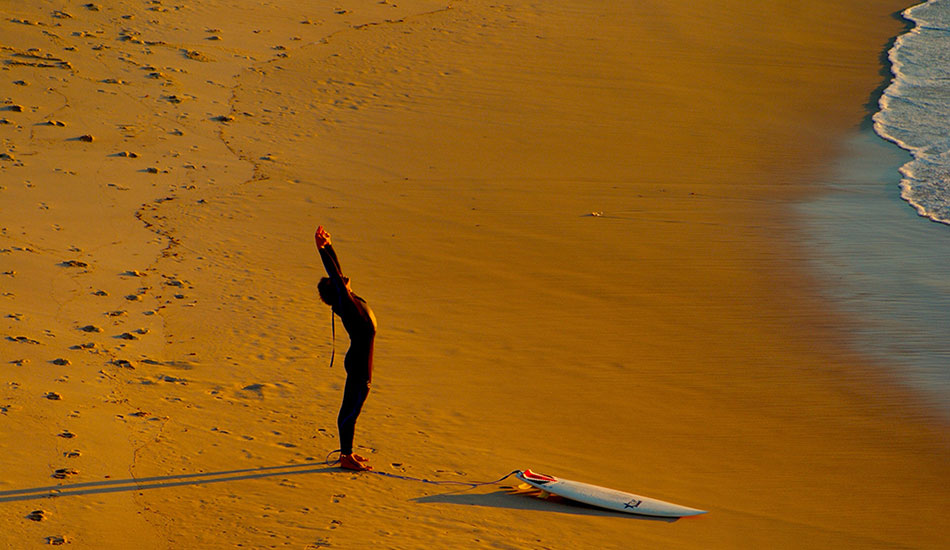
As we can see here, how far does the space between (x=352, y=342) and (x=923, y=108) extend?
14.6m

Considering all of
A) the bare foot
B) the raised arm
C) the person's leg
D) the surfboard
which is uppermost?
the raised arm

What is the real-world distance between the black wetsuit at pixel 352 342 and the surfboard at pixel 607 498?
111 centimetres

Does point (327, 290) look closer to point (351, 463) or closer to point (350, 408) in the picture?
point (350, 408)

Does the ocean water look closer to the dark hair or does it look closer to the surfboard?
the surfboard

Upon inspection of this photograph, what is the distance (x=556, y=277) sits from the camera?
405 inches

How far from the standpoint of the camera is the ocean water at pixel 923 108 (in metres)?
13.3

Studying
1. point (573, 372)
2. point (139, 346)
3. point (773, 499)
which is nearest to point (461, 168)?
point (573, 372)

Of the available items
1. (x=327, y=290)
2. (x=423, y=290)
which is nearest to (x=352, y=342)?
(x=327, y=290)

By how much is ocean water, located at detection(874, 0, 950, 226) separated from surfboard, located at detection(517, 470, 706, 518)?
26.0ft

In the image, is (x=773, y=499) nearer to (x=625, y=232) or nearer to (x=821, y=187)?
(x=625, y=232)

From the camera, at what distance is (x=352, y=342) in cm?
594

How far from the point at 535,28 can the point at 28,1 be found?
352 inches

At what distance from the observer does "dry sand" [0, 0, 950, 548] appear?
5.97 m

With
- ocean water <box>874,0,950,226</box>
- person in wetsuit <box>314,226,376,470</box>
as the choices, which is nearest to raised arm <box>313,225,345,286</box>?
person in wetsuit <box>314,226,376,470</box>
